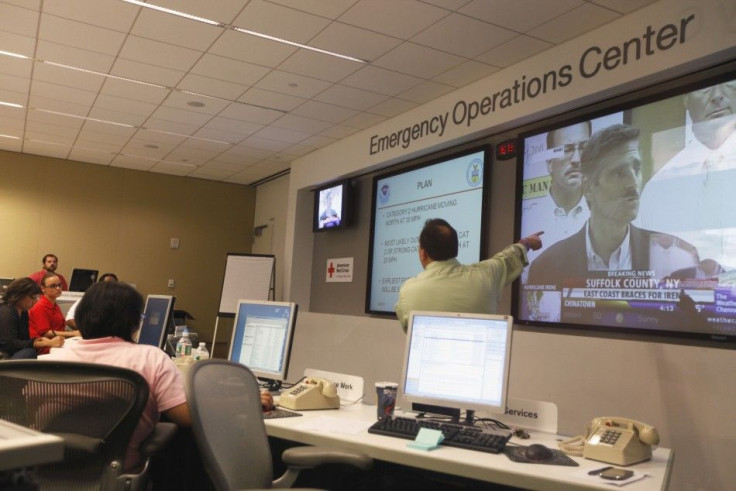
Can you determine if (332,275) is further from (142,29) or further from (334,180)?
(142,29)

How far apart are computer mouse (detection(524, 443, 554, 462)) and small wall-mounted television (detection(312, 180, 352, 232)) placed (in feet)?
15.7

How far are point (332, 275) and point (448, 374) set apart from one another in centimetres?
466

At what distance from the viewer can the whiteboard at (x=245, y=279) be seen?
7484 millimetres

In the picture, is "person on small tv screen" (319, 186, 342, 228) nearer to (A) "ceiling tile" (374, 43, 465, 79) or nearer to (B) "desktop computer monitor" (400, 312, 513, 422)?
(A) "ceiling tile" (374, 43, 465, 79)

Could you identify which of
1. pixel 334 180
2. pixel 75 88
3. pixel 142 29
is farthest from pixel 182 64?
pixel 334 180

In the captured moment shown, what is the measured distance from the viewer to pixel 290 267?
286 inches

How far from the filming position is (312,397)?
2.57 m

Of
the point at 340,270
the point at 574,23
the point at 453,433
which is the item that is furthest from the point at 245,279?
the point at 453,433

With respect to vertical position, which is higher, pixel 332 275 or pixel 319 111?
pixel 319 111

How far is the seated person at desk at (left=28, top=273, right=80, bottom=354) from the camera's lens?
4.98 meters

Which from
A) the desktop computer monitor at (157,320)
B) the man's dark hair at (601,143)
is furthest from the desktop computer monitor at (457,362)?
the man's dark hair at (601,143)

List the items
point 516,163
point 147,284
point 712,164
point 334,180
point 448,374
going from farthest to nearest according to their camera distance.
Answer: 1. point 147,284
2. point 334,180
3. point 516,163
4. point 712,164
5. point 448,374

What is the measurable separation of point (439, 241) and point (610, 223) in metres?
1.50

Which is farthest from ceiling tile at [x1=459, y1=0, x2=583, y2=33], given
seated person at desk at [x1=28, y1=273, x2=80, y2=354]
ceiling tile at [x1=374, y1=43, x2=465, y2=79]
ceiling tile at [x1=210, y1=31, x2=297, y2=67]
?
seated person at desk at [x1=28, y1=273, x2=80, y2=354]
